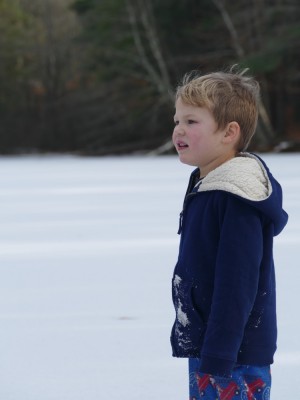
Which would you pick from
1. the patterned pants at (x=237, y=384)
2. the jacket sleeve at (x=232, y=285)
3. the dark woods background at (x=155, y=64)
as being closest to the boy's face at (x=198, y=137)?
the jacket sleeve at (x=232, y=285)

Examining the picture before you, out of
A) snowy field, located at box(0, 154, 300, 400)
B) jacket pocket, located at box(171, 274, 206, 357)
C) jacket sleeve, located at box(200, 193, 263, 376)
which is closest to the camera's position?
jacket sleeve, located at box(200, 193, 263, 376)

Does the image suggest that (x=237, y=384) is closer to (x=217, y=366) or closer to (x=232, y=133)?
(x=217, y=366)

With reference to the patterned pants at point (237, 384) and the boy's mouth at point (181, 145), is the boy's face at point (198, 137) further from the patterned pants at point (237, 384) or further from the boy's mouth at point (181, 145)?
the patterned pants at point (237, 384)

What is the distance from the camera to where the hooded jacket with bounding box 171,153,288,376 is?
6.02 ft

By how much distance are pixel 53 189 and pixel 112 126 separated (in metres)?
19.4

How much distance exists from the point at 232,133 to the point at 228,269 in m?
0.34

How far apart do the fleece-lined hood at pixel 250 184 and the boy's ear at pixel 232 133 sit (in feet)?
0.15

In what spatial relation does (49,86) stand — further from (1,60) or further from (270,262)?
(270,262)

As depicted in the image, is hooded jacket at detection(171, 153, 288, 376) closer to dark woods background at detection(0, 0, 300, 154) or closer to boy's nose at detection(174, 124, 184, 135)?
boy's nose at detection(174, 124, 184, 135)

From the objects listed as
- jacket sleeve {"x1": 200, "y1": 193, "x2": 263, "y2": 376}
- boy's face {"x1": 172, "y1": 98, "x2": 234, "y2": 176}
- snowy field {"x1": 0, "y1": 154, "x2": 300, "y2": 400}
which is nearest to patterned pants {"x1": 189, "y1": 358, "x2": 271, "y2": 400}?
jacket sleeve {"x1": 200, "y1": 193, "x2": 263, "y2": 376}

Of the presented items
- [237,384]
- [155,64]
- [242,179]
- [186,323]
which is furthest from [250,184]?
[155,64]

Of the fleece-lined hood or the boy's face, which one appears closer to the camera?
the fleece-lined hood

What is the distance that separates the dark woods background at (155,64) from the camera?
2488 cm

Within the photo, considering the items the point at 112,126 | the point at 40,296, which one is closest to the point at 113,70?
the point at 112,126
